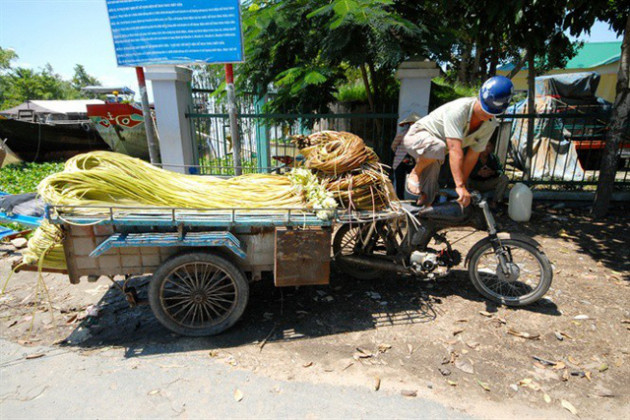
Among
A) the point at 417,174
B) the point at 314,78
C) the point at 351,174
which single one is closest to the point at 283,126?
the point at 314,78

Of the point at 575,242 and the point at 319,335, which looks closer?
the point at 319,335

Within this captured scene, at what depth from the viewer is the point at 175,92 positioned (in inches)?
229

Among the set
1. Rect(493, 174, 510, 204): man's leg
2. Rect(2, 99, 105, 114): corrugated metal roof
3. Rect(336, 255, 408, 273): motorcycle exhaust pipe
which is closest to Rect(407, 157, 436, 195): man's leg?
Rect(336, 255, 408, 273): motorcycle exhaust pipe

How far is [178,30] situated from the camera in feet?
14.1

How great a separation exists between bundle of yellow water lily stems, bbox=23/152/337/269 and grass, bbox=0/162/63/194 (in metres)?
5.05

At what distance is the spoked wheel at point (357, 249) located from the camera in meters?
3.75

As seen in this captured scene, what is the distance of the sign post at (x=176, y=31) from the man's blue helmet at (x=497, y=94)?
2.62 meters

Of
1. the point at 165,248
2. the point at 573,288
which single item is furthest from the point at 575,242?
the point at 165,248

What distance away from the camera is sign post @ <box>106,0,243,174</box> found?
420cm

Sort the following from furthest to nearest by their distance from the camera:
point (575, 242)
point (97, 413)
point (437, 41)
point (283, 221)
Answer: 1. point (437, 41)
2. point (575, 242)
3. point (283, 221)
4. point (97, 413)

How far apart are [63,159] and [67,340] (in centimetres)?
1136

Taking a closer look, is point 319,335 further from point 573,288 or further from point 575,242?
point 575,242

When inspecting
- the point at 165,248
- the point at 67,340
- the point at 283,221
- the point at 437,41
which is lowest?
the point at 67,340

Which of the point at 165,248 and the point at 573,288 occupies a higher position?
the point at 165,248
